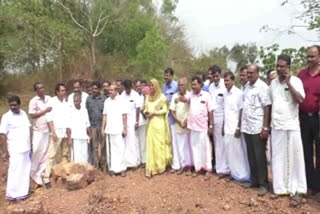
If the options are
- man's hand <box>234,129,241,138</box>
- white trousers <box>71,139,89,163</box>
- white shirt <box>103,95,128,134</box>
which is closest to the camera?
A: man's hand <box>234,129,241,138</box>

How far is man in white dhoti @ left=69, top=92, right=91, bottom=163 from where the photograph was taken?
25.4ft

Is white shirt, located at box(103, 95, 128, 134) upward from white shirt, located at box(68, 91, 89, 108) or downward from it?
downward

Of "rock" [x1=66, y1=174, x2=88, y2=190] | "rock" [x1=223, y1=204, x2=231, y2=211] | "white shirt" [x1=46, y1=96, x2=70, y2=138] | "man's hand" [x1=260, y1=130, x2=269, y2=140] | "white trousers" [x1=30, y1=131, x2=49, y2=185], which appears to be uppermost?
"white shirt" [x1=46, y1=96, x2=70, y2=138]

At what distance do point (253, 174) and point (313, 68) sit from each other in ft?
5.52

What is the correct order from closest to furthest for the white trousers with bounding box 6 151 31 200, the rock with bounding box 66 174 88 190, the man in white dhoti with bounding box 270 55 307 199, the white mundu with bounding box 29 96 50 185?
the man in white dhoti with bounding box 270 55 307 199 < the rock with bounding box 66 174 88 190 < the white trousers with bounding box 6 151 31 200 < the white mundu with bounding box 29 96 50 185

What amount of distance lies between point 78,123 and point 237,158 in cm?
291

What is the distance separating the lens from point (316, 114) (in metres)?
5.55

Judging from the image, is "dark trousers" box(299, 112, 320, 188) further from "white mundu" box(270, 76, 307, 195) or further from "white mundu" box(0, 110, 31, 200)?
"white mundu" box(0, 110, 31, 200)

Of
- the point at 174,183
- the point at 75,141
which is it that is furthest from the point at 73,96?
the point at 174,183

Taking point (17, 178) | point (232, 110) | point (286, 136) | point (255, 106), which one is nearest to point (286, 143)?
point (286, 136)

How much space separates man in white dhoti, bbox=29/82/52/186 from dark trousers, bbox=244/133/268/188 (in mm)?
3583

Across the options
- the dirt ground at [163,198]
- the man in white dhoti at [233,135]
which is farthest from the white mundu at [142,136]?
the man in white dhoti at [233,135]

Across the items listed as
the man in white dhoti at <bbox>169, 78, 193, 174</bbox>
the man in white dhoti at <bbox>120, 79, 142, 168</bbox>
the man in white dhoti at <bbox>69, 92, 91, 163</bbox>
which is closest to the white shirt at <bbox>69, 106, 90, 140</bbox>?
the man in white dhoti at <bbox>69, 92, 91, 163</bbox>

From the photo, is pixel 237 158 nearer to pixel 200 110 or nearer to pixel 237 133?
pixel 237 133
